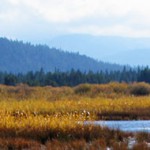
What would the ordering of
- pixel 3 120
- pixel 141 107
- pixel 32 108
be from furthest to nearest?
pixel 141 107
pixel 32 108
pixel 3 120

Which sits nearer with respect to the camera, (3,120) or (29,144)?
(29,144)

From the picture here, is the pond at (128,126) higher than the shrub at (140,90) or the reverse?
the reverse

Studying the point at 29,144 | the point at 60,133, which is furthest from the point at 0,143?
the point at 60,133

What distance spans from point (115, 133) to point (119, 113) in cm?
1487

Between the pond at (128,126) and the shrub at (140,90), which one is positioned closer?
the pond at (128,126)

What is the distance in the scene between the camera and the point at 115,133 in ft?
70.5

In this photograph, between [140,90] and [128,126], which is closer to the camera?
[128,126]

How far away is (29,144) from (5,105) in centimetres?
1671

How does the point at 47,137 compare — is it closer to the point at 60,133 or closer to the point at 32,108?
the point at 60,133

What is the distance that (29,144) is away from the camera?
19703 millimetres

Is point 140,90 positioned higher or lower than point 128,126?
higher

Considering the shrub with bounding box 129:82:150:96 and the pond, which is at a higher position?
the shrub with bounding box 129:82:150:96

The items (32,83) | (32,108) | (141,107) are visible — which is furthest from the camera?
(32,83)

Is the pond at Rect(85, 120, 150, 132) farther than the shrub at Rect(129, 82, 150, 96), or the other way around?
the shrub at Rect(129, 82, 150, 96)
